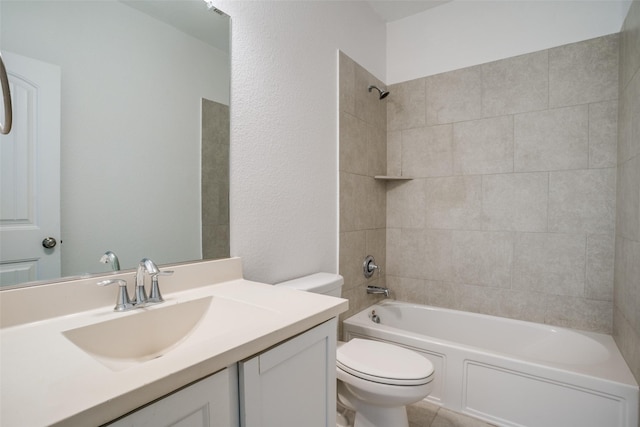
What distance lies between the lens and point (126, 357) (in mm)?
856

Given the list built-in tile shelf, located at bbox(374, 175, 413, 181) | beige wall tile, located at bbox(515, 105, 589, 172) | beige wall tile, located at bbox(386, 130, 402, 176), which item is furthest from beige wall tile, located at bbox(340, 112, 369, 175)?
beige wall tile, located at bbox(515, 105, 589, 172)

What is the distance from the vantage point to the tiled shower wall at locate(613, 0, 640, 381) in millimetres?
1449

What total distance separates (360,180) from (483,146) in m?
0.91

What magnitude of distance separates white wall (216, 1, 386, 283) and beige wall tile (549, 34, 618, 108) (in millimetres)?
1335

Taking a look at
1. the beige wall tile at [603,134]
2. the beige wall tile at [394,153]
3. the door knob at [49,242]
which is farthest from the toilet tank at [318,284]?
the beige wall tile at [603,134]

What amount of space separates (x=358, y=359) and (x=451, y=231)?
1.31 m

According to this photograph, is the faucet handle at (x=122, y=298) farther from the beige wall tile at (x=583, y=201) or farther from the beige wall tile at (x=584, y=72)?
the beige wall tile at (x=584, y=72)

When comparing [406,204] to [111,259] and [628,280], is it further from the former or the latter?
[111,259]

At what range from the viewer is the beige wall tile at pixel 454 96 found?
7.55 feet

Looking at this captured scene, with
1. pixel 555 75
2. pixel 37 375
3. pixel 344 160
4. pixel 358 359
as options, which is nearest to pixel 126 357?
pixel 37 375

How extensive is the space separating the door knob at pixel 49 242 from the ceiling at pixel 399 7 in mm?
2476

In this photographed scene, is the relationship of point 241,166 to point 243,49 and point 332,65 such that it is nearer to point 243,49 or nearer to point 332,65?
point 243,49

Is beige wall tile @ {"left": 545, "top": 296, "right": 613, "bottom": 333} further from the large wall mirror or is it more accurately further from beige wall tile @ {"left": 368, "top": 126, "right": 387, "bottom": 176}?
the large wall mirror

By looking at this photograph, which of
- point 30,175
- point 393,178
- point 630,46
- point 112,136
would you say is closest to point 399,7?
point 393,178
